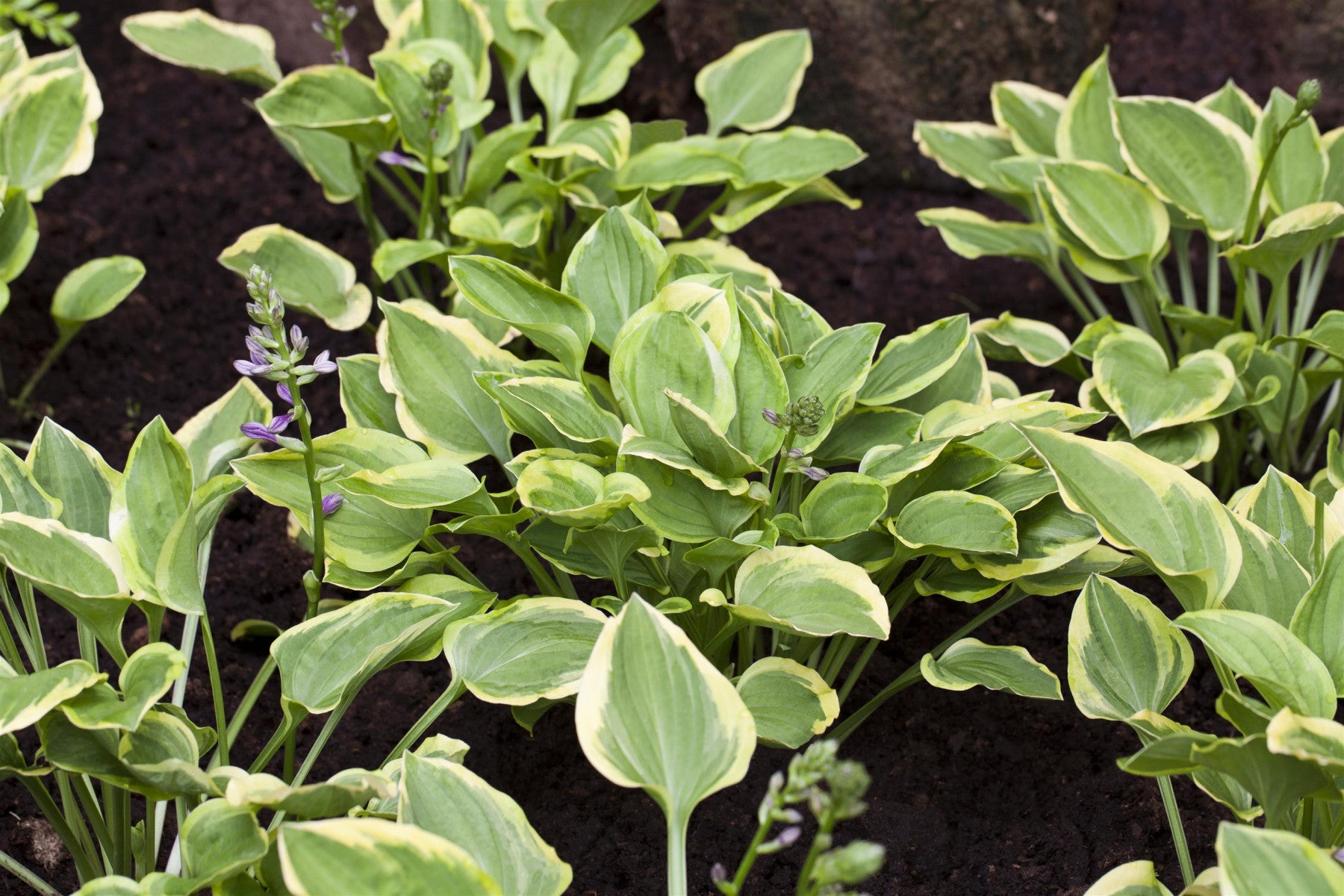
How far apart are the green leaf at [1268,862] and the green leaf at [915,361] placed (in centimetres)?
72

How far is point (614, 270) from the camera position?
1.60 meters

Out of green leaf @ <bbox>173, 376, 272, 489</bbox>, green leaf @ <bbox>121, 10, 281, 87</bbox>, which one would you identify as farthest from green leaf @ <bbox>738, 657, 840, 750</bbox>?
green leaf @ <bbox>121, 10, 281, 87</bbox>

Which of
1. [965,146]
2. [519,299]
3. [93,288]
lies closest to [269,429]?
[519,299]

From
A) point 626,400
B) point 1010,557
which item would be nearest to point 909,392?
point 1010,557

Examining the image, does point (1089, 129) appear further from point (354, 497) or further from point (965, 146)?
point (354, 497)

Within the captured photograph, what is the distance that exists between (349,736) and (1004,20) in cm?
189

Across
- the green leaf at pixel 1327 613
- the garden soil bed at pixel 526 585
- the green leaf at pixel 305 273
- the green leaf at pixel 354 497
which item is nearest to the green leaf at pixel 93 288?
the green leaf at pixel 305 273

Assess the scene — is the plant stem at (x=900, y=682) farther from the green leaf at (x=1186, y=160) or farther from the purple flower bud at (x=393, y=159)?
the purple flower bud at (x=393, y=159)

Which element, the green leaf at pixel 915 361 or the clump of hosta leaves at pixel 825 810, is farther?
the green leaf at pixel 915 361

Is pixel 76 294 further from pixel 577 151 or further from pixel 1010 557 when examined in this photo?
pixel 1010 557

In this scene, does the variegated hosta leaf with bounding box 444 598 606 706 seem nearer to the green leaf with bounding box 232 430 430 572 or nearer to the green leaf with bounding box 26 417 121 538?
the green leaf with bounding box 232 430 430 572

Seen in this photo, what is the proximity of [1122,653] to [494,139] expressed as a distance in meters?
1.28

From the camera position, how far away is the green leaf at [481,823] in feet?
3.49

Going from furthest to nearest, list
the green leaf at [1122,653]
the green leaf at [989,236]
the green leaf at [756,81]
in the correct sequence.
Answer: the green leaf at [756,81]
the green leaf at [989,236]
the green leaf at [1122,653]
